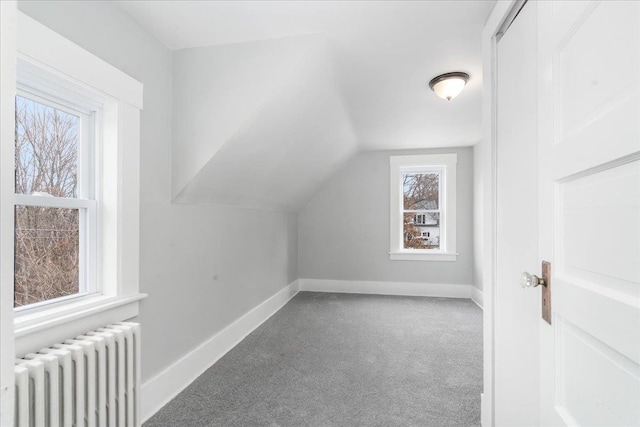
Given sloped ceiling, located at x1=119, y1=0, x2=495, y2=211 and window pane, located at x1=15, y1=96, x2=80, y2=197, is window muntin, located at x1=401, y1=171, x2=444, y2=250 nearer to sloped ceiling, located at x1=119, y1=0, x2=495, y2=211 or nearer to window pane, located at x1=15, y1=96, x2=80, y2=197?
sloped ceiling, located at x1=119, y1=0, x2=495, y2=211

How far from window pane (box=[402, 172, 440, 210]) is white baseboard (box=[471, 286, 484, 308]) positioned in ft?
4.10

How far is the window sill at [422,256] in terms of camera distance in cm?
470

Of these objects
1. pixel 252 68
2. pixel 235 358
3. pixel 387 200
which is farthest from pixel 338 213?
pixel 252 68

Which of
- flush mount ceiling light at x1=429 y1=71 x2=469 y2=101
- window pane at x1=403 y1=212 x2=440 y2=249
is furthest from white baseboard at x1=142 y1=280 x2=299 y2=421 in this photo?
flush mount ceiling light at x1=429 y1=71 x2=469 y2=101

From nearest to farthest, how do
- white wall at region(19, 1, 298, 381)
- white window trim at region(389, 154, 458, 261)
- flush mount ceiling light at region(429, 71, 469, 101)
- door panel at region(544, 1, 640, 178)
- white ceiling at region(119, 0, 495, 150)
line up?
door panel at region(544, 1, 640, 178) → white wall at region(19, 1, 298, 381) → white ceiling at region(119, 0, 495, 150) → flush mount ceiling light at region(429, 71, 469, 101) → white window trim at region(389, 154, 458, 261)

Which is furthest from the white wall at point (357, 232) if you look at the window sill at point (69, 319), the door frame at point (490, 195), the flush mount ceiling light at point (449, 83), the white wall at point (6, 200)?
the white wall at point (6, 200)

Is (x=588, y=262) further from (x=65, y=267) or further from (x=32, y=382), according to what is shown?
(x=65, y=267)

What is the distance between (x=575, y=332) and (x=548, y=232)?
0.29 metres

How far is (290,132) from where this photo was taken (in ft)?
8.88

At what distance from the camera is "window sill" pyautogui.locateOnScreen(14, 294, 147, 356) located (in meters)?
1.28

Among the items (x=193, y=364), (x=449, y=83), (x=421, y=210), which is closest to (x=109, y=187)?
(x=193, y=364)

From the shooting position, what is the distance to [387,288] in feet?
15.9

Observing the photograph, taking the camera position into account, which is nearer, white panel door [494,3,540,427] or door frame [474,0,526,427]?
white panel door [494,3,540,427]

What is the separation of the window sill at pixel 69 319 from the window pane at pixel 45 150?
523 millimetres
